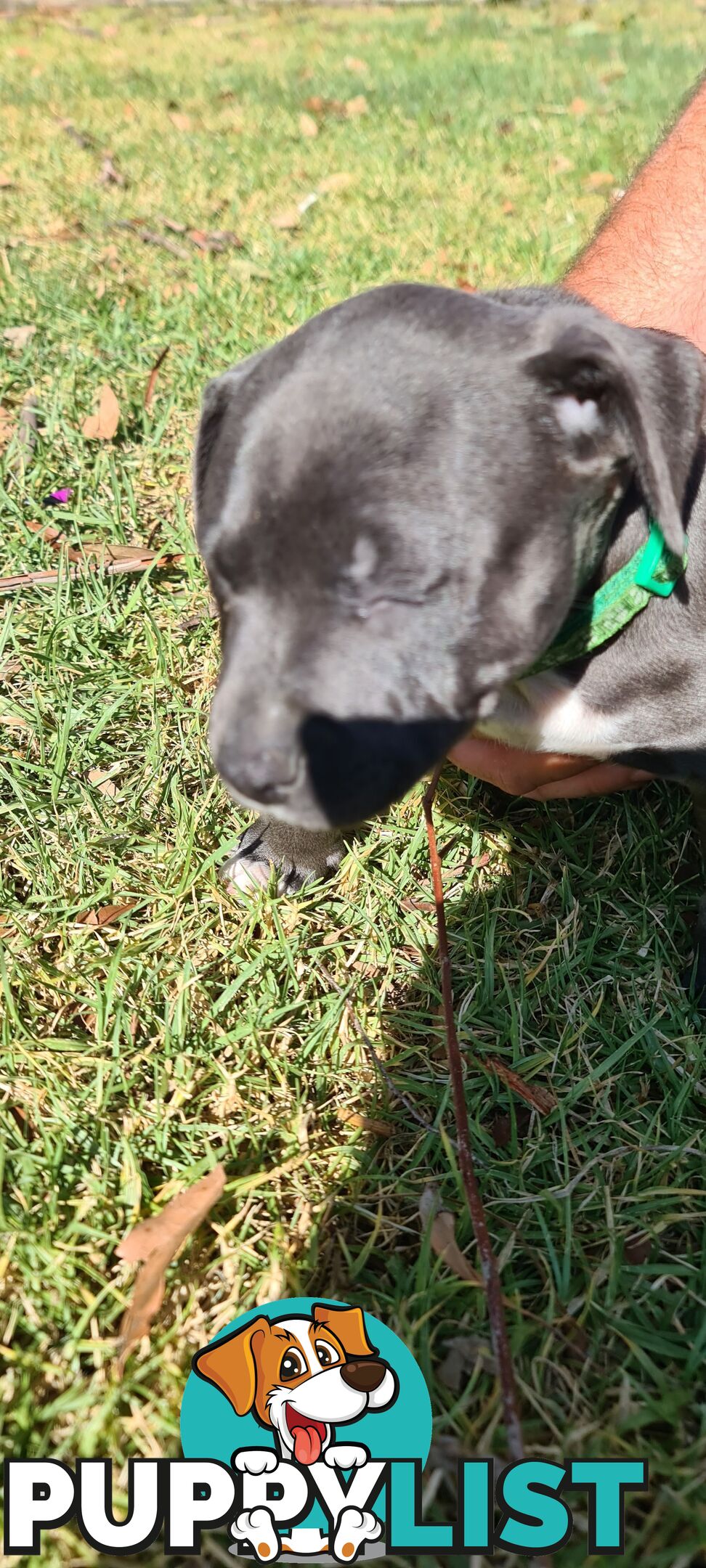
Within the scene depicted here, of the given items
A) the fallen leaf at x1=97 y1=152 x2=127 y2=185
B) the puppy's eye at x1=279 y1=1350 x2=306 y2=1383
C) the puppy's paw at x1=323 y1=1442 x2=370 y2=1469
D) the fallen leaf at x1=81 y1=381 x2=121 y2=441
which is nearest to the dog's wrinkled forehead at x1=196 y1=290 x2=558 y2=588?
the puppy's eye at x1=279 y1=1350 x2=306 y2=1383

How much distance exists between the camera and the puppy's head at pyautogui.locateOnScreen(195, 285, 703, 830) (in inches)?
65.1

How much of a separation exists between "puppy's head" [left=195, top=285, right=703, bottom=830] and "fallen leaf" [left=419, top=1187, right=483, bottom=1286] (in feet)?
2.54

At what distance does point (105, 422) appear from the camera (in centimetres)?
366

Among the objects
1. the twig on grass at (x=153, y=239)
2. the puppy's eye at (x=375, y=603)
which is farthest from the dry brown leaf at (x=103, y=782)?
the twig on grass at (x=153, y=239)

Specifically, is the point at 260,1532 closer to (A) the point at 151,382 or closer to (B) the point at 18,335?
(A) the point at 151,382

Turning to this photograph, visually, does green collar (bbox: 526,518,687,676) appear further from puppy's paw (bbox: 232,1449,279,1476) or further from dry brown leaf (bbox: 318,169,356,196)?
dry brown leaf (bbox: 318,169,356,196)

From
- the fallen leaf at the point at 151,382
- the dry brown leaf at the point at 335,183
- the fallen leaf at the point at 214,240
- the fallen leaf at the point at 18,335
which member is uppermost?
the dry brown leaf at the point at 335,183

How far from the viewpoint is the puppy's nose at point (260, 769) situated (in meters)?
1.66

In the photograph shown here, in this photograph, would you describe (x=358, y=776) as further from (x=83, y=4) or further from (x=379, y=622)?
(x=83, y=4)

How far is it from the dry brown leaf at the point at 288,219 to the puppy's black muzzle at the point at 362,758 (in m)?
4.66

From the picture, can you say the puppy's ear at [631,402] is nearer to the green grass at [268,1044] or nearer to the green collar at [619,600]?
the green collar at [619,600]

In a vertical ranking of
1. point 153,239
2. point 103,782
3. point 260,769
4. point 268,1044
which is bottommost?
point 268,1044

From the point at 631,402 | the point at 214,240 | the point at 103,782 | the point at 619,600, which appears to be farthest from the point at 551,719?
the point at 214,240

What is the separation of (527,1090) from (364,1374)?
2.22ft
